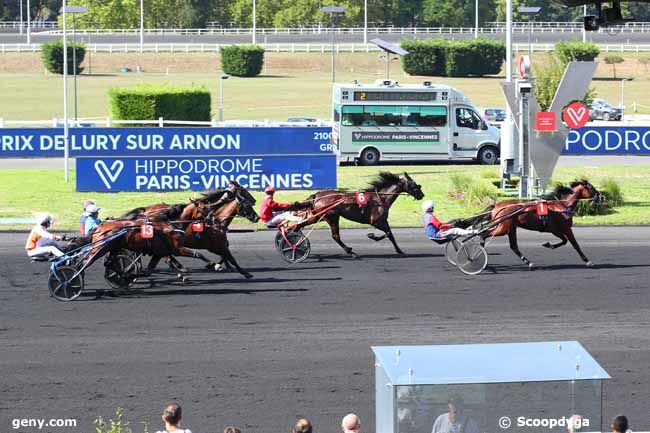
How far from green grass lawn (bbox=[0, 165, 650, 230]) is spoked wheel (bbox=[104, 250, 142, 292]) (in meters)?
7.08

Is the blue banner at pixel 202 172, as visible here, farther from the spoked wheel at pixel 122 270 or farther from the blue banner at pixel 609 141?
the blue banner at pixel 609 141

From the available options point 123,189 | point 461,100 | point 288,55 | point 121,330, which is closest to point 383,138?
point 461,100

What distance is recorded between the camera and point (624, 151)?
37531mm

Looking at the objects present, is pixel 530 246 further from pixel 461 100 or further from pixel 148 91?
pixel 148 91

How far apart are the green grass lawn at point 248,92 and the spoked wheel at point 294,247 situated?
3719 cm

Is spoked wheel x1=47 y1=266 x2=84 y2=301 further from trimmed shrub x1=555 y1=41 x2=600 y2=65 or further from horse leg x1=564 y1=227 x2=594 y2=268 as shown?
trimmed shrub x1=555 y1=41 x2=600 y2=65

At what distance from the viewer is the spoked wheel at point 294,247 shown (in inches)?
786

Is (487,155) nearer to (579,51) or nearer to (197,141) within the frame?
(197,141)

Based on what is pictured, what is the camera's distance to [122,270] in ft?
56.6

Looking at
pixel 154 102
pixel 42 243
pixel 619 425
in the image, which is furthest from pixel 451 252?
pixel 154 102

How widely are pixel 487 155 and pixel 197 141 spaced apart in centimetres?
998

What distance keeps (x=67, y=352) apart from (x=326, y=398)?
368 cm

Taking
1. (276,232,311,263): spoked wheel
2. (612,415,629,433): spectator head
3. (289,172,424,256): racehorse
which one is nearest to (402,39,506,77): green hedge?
(289,172,424,256): racehorse

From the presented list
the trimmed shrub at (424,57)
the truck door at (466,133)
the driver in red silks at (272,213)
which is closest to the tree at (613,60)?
the trimmed shrub at (424,57)
